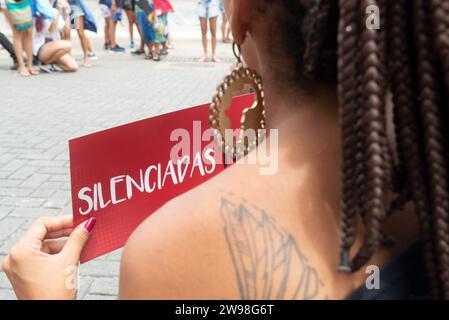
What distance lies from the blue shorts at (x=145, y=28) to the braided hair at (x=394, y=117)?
9570 millimetres

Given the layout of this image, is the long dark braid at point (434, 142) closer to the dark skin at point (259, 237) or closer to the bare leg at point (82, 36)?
the dark skin at point (259, 237)

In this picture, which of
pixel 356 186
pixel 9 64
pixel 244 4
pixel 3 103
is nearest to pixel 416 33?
pixel 356 186

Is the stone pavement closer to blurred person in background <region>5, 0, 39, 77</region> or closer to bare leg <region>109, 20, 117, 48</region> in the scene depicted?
blurred person in background <region>5, 0, 39, 77</region>

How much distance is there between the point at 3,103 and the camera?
657 cm

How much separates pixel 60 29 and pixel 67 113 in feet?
11.0

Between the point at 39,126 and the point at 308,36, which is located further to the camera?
the point at 39,126

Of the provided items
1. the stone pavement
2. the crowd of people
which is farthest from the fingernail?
the crowd of people

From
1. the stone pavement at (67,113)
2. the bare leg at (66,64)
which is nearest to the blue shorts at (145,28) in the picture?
the stone pavement at (67,113)

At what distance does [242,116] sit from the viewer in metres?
1.34

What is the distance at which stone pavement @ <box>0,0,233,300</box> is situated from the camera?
3.51 m

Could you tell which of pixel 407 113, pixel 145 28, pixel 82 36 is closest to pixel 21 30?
pixel 82 36

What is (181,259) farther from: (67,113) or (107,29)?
(107,29)

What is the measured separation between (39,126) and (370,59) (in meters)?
5.43
